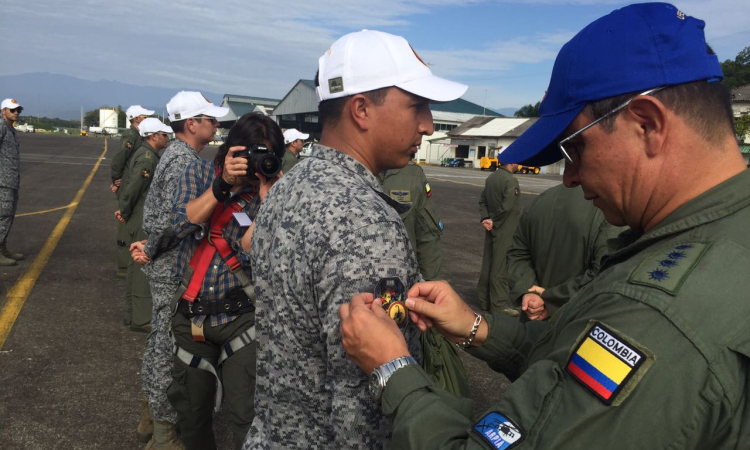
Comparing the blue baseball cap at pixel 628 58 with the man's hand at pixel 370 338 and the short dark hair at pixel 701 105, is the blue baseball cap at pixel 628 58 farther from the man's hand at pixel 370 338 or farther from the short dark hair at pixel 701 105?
the man's hand at pixel 370 338

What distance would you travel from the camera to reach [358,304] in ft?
4.28

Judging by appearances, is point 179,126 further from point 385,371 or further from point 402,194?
point 385,371

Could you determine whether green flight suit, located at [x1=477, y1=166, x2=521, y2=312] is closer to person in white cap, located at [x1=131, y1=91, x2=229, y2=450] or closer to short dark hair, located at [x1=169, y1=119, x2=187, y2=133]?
short dark hair, located at [x1=169, y1=119, x2=187, y2=133]

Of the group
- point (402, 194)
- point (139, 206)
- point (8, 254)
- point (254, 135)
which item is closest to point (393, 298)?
point (254, 135)

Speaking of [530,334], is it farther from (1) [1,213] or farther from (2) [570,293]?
(1) [1,213]

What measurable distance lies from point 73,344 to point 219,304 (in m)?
3.18

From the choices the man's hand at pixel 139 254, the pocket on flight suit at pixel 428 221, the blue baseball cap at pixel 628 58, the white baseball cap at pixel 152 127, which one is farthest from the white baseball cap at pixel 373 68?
the white baseball cap at pixel 152 127

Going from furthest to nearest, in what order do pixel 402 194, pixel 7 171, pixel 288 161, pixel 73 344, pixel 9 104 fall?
pixel 288 161 < pixel 9 104 < pixel 7 171 < pixel 402 194 < pixel 73 344

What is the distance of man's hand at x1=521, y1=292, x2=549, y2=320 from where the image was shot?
3.46m

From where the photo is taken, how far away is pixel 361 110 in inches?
69.5

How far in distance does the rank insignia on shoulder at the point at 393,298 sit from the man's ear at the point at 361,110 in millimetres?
577

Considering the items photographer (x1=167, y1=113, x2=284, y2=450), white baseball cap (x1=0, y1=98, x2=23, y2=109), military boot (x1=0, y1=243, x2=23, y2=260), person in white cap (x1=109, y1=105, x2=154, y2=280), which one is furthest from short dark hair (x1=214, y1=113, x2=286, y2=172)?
military boot (x1=0, y1=243, x2=23, y2=260)

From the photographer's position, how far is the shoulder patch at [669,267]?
979 mm

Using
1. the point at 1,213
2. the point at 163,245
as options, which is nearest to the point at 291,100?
the point at 1,213
